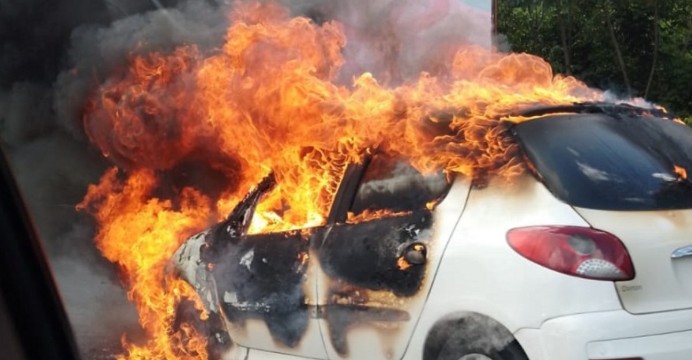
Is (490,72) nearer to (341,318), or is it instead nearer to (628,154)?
(628,154)

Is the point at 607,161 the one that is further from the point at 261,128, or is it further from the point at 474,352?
the point at 261,128

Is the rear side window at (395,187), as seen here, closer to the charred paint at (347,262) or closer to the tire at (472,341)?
the charred paint at (347,262)

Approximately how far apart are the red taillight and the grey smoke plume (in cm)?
474

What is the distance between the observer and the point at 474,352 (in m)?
3.31

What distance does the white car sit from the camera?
3094 mm

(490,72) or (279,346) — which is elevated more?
(490,72)

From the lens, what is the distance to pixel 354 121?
4.32 metres

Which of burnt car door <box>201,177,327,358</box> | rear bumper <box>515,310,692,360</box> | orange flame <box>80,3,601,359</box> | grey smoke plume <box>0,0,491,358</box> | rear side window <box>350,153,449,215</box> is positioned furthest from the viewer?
grey smoke plume <box>0,0,491,358</box>

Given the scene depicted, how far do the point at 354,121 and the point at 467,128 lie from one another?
2.68 ft

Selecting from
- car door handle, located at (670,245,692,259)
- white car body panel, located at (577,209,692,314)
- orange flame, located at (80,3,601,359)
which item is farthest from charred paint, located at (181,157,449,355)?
car door handle, located at (670,245,692,259)

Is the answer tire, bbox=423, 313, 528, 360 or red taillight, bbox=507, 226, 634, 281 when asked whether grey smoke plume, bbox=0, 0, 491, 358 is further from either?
red taillight, bbox=507, 226, 634, 281

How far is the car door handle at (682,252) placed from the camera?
10.5ft

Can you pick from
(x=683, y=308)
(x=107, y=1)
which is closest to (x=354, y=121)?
(x=683, y=308)

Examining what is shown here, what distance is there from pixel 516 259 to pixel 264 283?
156 centimetres
